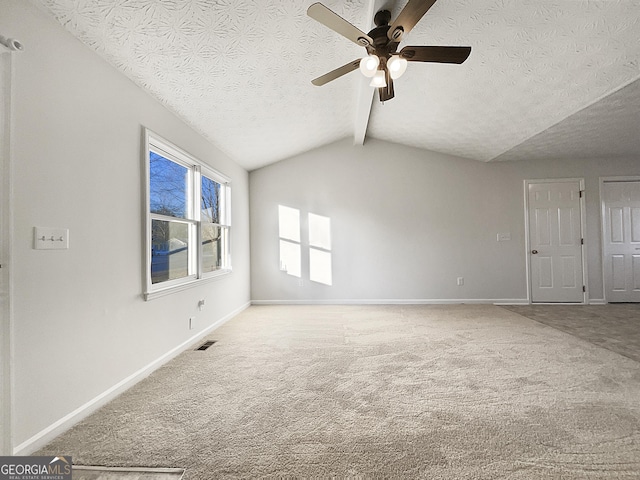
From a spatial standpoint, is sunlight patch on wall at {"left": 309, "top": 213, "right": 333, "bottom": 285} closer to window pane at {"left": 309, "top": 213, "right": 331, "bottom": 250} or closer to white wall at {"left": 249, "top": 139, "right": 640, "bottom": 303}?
window pane at {"left": 309, "top": 213, "right": 331, "bottom": 250}

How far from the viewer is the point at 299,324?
13.4 ft

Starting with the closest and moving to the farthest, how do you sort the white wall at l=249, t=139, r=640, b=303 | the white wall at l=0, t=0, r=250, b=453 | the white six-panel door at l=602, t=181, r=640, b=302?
the white wall at l=0, t=0, r=250, b=453
the white six-panel door at l=602, t=181, r=640, b=302
the white wall at l=249, t=139, r=640, b=303

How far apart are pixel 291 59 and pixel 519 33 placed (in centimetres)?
187

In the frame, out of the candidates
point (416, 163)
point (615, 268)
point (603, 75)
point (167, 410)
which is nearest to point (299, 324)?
point (167, 410)

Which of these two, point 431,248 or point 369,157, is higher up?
point 369,157

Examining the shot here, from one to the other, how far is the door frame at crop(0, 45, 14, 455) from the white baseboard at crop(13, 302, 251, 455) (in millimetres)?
105

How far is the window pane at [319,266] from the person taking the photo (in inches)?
212

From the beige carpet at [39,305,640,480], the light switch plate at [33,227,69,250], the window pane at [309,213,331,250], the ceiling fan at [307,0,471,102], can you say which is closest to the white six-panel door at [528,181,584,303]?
the beige carpet at [39,305,640,480]

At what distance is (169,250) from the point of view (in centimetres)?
310

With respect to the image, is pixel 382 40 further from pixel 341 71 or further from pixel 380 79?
pixel 341 71

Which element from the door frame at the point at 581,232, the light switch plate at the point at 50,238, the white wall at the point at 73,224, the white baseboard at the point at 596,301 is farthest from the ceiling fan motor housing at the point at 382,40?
the white baseboard at the point at 596,301

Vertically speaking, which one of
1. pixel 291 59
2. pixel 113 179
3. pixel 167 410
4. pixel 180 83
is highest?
pixel 291 59

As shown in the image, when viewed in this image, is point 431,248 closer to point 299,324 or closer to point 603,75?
point 299,324

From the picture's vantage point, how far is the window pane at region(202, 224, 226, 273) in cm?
391
